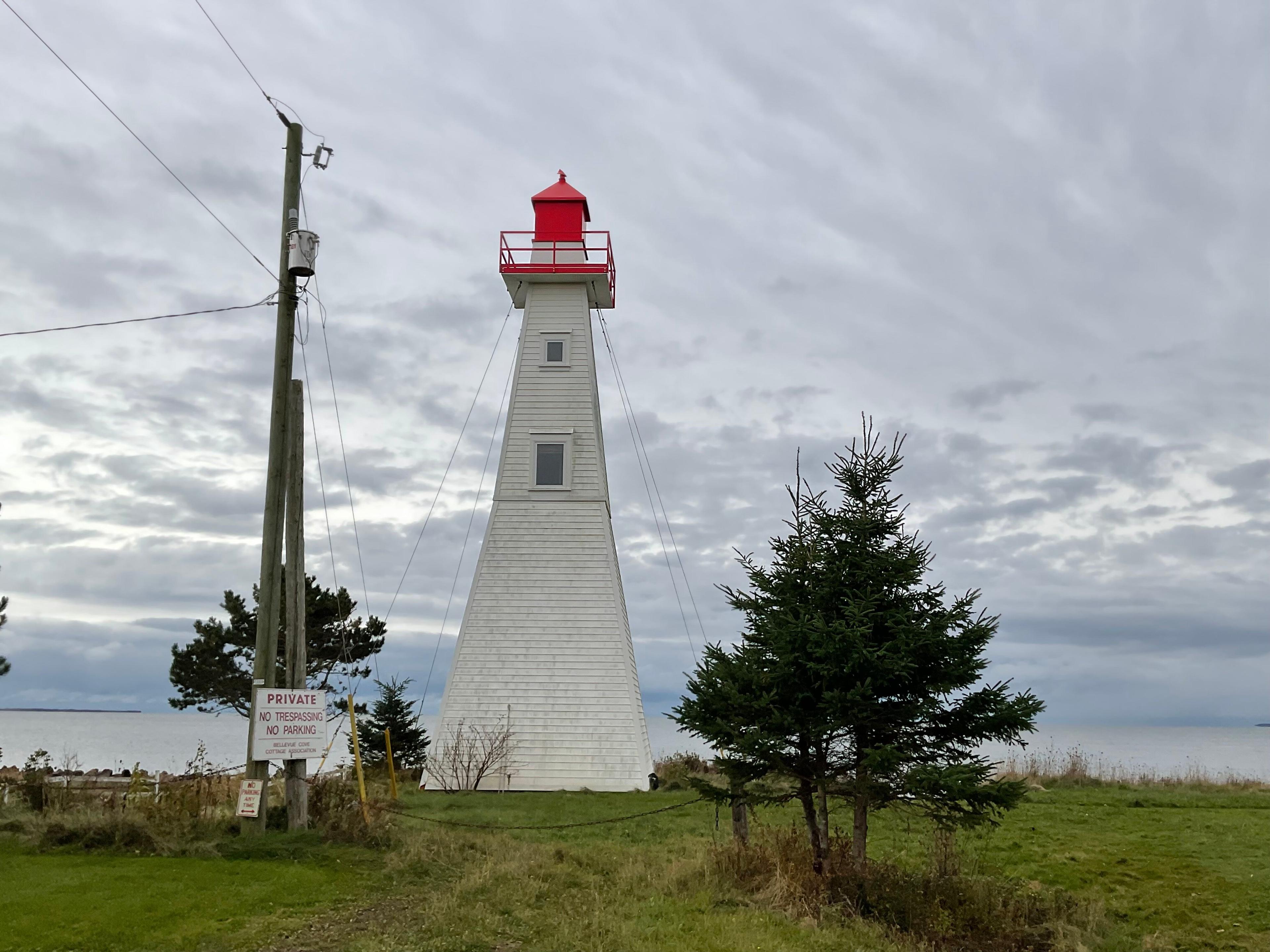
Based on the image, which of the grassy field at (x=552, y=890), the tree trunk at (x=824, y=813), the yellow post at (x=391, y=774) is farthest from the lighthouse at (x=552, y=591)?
the tree trunk at (x=824, y=813)

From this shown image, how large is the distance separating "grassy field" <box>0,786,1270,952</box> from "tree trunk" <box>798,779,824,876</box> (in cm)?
107

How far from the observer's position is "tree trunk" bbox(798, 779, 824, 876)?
11.7 m

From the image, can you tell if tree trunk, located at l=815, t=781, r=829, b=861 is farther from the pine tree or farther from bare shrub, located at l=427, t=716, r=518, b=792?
bare shrub, located at l=427, t=716, r=518, b=792

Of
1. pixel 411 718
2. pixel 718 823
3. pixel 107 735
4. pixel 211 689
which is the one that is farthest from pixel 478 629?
pixel 107 735

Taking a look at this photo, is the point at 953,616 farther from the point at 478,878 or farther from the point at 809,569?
the point at 478,878

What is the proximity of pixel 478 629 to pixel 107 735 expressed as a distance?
11938 cm

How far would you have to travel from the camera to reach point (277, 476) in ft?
47.6

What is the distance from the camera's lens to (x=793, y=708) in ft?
38.5

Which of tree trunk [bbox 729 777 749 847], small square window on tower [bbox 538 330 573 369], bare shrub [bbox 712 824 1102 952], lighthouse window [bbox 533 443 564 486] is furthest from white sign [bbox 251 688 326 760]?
small square window on tower [bbox 538 330 573 369]

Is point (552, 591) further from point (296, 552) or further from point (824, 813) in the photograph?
point (824, 813)

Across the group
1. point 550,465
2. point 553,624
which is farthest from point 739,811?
point 550,465

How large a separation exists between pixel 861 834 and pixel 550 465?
1365 cm

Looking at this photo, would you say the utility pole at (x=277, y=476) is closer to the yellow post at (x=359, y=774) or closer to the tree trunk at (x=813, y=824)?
the yellow post at (x=359, y=774)

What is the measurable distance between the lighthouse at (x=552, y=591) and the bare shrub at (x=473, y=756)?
4 cm
